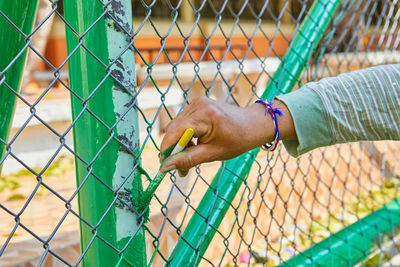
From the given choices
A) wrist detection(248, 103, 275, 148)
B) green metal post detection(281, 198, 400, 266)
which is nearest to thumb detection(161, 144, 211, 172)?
wrist detection(248, 103, 275, 148)

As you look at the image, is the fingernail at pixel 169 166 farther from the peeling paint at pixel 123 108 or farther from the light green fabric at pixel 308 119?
the light green fabric at pixel 308 119

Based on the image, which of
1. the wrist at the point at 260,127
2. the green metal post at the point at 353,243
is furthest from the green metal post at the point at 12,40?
the green metal post at the point at 353,243

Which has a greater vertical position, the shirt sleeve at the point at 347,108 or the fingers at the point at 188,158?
the shirt sleeve at the point at 347,108

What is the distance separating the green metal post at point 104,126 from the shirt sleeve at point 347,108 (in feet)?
1.28

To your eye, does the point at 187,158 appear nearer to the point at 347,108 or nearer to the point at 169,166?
the point at 169,166

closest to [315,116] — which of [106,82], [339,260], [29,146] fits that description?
[106,82]

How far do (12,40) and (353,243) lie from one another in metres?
1.59

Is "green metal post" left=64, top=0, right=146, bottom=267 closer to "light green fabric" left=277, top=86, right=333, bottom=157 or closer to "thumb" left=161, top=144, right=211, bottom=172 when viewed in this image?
"thumb" left=161, top=144, right=211, bottom=172

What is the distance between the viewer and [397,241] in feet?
7.77

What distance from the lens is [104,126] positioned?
1.08 metres

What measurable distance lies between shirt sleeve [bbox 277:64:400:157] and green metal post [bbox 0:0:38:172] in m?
0.73

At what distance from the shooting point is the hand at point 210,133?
3.29 feet

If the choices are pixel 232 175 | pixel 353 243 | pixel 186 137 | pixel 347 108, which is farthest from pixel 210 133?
pixel 353 243

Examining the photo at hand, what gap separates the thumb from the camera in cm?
100
